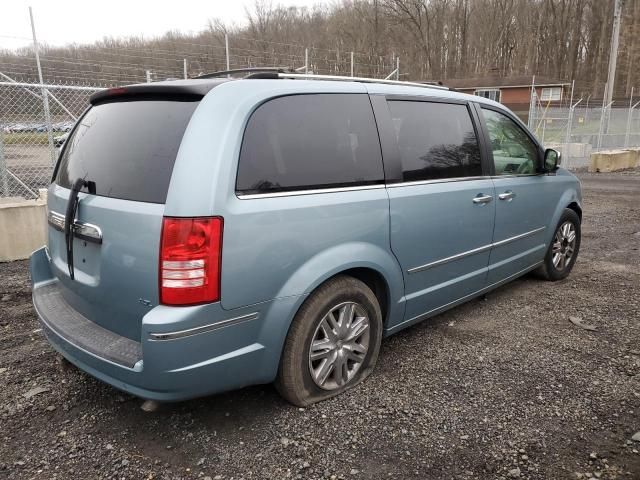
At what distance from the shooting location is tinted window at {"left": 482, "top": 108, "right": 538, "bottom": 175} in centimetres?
386

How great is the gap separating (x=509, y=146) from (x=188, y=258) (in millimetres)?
3092

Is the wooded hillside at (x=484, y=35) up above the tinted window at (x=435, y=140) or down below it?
above

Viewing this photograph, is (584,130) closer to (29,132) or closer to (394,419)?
(29,132)

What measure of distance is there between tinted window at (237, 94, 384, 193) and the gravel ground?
4.17ft

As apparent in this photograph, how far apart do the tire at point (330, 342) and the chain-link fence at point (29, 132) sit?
5528 millimetres

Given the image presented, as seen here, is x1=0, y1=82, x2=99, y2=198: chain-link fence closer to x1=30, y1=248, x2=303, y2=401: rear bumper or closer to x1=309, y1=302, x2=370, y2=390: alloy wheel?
x1=30, y1=248, x2=303, y2=401: rear bumper

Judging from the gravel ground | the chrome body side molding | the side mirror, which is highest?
the side mirror

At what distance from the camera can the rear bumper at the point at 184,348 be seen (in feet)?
6.80

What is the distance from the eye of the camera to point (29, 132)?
7383mm

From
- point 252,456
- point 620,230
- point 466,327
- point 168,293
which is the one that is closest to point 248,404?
point 252,456

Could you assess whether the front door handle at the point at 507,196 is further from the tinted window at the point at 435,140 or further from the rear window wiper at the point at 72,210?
the rear window wiper at the point at 72,210

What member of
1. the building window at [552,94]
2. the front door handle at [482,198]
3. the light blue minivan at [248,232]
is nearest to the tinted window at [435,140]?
the light blue minivan at [248,232]

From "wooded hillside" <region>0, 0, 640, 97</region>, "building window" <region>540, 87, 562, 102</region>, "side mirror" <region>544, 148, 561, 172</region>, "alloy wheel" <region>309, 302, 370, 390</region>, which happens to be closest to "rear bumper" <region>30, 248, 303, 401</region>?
"alloy wheel" <region>309, 302, 370, 390</region>

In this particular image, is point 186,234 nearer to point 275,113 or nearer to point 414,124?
point 275,113
